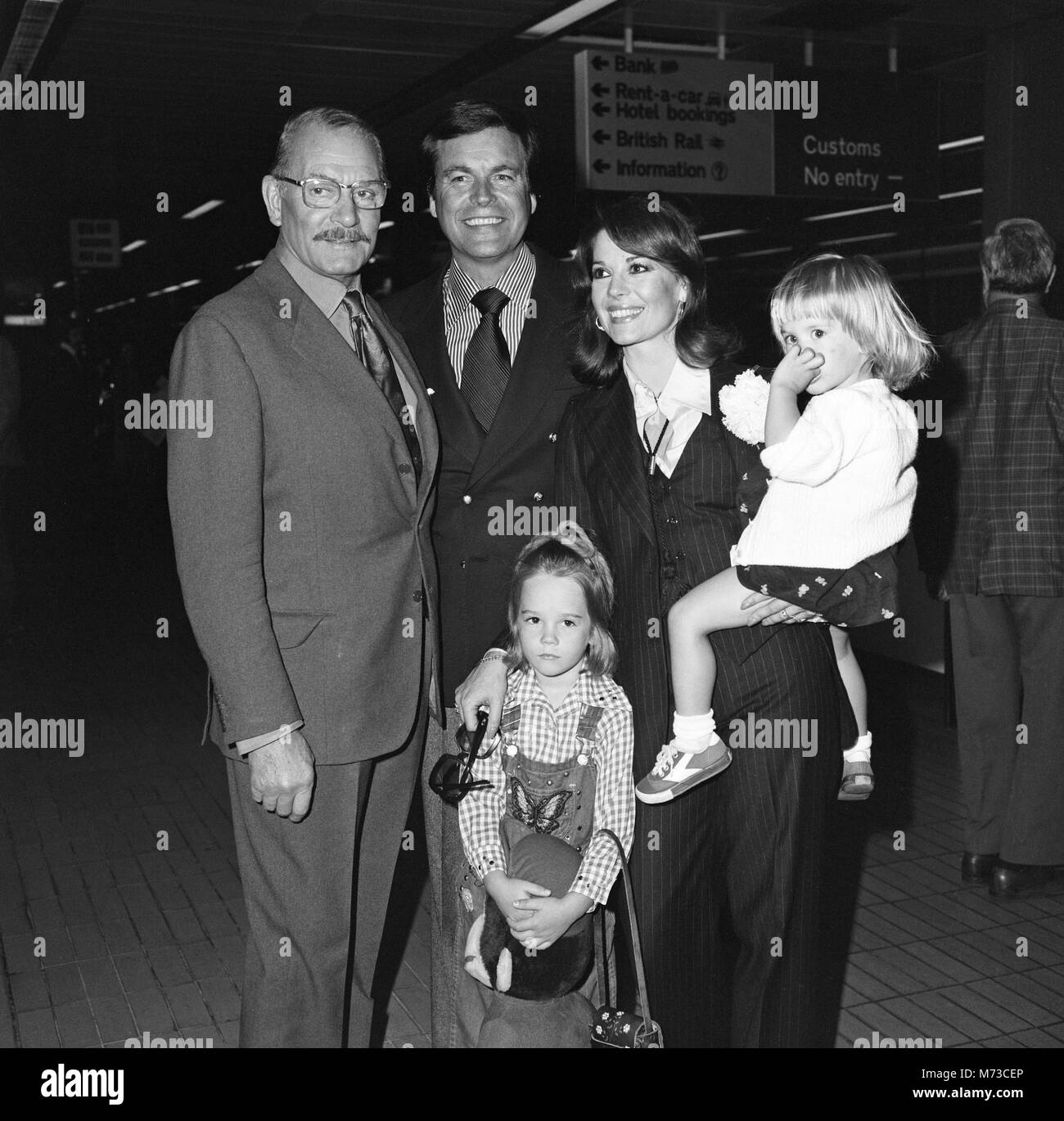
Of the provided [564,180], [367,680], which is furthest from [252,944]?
[564,180]

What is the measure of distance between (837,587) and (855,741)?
1.51 ft

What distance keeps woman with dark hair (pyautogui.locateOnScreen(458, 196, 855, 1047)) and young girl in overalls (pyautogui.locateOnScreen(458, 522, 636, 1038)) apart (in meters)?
0.06

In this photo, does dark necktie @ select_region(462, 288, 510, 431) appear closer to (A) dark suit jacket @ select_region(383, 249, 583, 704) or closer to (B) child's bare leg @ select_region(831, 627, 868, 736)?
(A) dark suit jacket @ select_region(383, 249, 583, 704)

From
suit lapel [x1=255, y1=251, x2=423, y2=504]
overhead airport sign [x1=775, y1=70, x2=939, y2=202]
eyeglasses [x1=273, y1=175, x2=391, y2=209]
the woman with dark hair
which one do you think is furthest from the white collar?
overhead airport sign [x1=775, y1=70, x2=939, y2=202]

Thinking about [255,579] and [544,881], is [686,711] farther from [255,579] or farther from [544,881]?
[255,579]

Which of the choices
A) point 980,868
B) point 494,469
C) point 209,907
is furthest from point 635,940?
point 980,868

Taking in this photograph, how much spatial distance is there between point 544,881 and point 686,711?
45 cm

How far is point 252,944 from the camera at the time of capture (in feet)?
8.82

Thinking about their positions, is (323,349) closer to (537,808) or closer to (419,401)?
(419,401)

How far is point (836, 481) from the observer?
2.39 m

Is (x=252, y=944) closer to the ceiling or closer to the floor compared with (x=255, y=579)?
closer to the floor

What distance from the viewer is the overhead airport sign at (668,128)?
675cm
